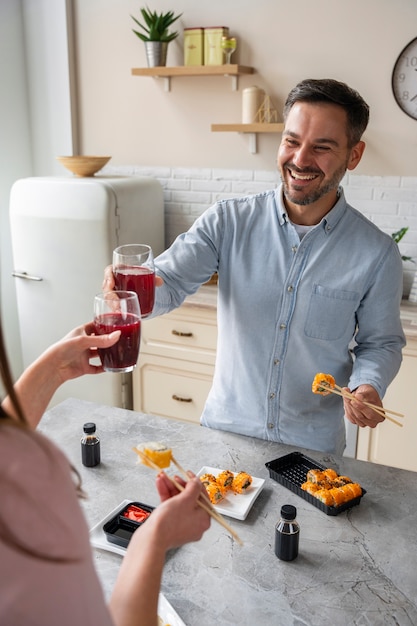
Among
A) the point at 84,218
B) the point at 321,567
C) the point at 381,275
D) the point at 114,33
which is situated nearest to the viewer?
the point at 321,567

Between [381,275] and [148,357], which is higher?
[381,275]

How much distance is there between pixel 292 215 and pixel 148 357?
160cm

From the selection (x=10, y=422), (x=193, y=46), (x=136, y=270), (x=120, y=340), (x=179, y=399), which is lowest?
(x=179, y=399)

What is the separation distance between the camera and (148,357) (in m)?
3.50

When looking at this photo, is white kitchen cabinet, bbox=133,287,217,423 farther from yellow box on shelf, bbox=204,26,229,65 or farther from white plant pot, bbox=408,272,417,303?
yellow box on shelf, bbox=204,26,229,65

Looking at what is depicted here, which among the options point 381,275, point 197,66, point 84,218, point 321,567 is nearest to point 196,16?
point 197,66

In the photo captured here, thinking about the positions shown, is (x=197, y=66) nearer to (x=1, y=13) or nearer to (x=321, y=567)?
(x=1, y=13)

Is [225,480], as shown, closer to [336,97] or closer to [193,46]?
[336,97]

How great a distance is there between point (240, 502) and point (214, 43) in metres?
2.80

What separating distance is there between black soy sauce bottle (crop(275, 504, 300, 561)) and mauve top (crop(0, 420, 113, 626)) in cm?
75

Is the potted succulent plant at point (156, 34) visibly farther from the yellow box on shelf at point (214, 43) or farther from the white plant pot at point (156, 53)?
the yellow box on shelf at point (214, 43)

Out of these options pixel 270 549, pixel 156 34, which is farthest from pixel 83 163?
pixel 270 549

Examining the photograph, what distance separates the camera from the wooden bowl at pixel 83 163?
3570 millimetres

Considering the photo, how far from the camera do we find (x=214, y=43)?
139 inches
